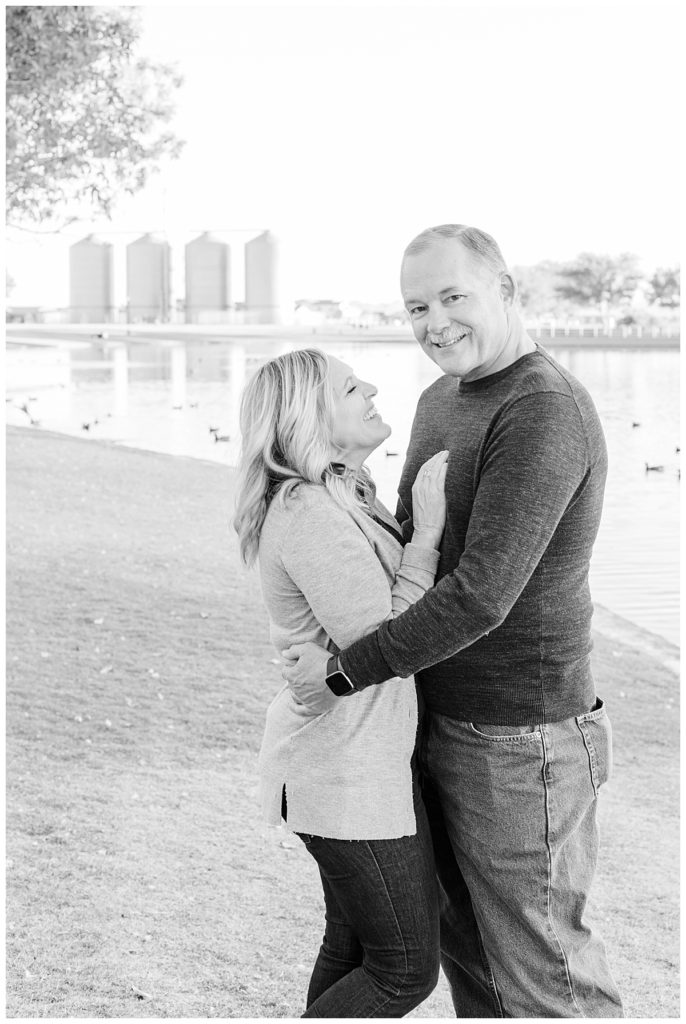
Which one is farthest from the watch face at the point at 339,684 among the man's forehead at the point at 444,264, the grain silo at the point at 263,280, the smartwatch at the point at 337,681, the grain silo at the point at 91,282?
the grain silo at the point at 91,282

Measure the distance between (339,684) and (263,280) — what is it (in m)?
73.5

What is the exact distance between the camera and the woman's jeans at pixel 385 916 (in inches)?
74.4

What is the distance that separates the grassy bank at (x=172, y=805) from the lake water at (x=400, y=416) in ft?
4.21

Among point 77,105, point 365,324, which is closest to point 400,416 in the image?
point 77,105

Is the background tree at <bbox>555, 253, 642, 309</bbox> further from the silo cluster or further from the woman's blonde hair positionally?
the woman's blonde hair

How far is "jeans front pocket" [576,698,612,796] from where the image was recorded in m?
2.00

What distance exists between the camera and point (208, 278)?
75.2 meters

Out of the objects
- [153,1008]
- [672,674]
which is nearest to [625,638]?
[672,674]

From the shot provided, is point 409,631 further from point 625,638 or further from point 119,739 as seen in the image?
point 625,638

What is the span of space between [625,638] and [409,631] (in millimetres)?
5720

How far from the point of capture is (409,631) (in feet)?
5.81

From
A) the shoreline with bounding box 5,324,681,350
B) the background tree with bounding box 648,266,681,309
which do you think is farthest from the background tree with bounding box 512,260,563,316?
the shoreline with bounding box 5,324,681,350

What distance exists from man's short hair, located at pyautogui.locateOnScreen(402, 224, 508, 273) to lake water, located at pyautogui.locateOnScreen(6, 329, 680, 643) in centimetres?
72

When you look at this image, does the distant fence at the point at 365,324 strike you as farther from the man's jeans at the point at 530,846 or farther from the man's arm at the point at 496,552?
the man's arm at the point at 496,552
